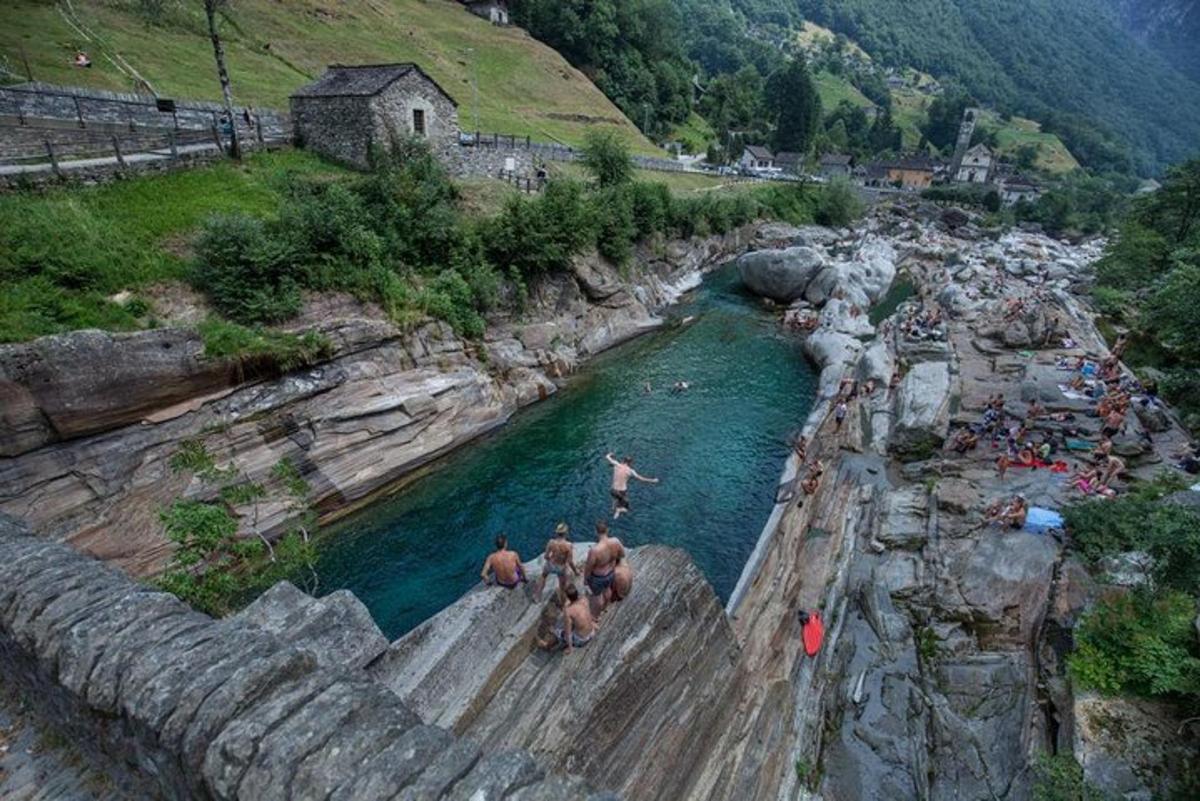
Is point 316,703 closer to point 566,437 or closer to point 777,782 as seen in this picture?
point 777,782

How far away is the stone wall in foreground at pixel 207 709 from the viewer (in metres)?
4.84

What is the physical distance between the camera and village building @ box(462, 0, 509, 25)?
88188mm

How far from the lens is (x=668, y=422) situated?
27781 millimetres

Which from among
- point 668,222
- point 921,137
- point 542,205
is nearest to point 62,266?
point 542,205

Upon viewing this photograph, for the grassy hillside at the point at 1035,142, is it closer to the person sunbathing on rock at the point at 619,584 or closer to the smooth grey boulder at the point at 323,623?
the person sunbathing on rock at the point at 619,584

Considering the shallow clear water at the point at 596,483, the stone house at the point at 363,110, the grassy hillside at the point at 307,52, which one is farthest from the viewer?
the grassy hillside at the point at 307,52

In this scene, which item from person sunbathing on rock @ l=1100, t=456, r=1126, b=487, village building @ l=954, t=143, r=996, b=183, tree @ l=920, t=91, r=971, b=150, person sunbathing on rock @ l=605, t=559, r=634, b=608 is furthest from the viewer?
tree @ l=920, t=91, r=971, b=150

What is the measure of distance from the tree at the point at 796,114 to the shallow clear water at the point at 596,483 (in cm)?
10797

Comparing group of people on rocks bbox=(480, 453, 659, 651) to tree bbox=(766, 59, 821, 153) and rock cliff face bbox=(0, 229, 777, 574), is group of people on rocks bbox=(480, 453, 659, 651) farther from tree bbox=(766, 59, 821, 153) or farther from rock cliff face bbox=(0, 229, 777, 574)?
tree bbox=(766, 59, 821, 153)

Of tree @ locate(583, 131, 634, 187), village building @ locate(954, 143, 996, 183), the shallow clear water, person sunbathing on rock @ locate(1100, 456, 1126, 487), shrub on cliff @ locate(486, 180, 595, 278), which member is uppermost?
village building @ locate(954, 143, 996, 183)

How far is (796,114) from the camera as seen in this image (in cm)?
12338

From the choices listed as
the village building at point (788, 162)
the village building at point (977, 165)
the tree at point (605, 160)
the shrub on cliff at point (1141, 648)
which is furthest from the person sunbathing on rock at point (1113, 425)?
the village building at point (977, 165)

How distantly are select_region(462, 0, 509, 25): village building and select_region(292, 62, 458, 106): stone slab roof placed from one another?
66.0 meters

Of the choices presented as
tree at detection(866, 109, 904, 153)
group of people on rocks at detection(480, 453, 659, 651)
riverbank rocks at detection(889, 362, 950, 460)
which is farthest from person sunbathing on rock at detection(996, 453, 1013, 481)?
tree at detection(866, 109, 904, 153)
